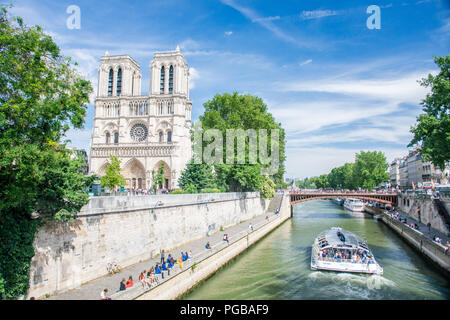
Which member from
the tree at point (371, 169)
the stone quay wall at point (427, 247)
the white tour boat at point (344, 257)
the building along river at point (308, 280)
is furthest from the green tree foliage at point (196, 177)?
the tree at point (371, 169)

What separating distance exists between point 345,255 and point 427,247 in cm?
716

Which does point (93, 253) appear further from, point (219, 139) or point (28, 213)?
point (219, 139)

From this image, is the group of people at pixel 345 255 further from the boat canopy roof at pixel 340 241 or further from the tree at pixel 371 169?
the tree at pixel 371 169

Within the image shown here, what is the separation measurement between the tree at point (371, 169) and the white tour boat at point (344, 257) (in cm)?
4991

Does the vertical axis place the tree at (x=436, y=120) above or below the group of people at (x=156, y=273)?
above

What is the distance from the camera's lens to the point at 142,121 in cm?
5816

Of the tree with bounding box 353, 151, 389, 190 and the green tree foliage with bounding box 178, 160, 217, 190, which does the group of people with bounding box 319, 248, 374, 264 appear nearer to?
the green tree foliage with bounding box 178, 160, 217, 190

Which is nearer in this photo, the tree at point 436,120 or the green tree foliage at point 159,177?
the tree at point 436,120

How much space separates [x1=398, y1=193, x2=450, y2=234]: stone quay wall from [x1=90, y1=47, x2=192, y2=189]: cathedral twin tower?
3452 centimetres

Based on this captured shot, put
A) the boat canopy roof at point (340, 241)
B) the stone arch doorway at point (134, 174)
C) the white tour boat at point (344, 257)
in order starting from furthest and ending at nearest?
the stone arch doorway at point (134, 174) < the boat canopy roof at point (340, 241) < the white tour boat at point (344, 257)

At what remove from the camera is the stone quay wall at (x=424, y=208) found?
2769 centimetres

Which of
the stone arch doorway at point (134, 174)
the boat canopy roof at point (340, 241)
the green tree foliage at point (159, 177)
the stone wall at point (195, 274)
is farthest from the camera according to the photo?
the stone arch doorway at point (134, 174)

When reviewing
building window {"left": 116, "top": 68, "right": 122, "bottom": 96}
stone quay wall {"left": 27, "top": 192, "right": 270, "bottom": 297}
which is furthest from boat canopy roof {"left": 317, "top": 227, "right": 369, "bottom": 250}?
building window {"left": 116, "top": 68, "right": 122, "bottom": 96}

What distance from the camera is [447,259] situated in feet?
60.0
